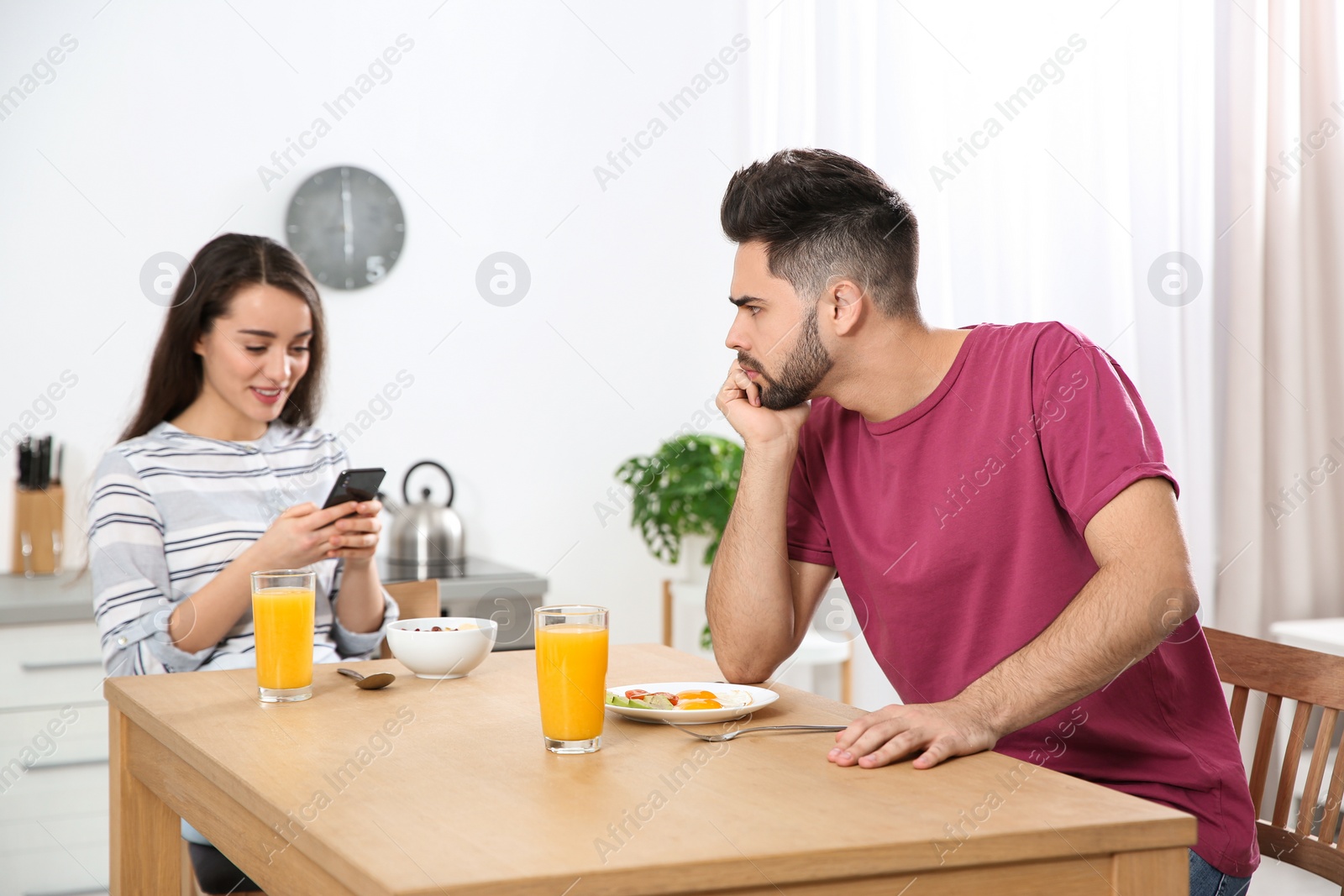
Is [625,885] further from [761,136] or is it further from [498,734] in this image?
[761,136]

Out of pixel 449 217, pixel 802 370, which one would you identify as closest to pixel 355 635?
pixel 802 370

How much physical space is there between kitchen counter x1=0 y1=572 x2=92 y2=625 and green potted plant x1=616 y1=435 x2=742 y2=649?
130cm

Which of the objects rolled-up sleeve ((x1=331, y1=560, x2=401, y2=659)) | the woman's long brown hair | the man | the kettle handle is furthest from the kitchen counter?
the man

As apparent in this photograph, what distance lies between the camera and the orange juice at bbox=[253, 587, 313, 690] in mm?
1416

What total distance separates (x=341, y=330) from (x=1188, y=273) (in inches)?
82.6

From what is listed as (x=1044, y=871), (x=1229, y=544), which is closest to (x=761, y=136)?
(x=1229, y=544)

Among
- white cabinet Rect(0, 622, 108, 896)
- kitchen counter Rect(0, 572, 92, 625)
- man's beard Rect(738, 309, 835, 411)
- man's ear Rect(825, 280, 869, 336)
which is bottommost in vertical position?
white cabinet Rect(0, 622, 108, 896)

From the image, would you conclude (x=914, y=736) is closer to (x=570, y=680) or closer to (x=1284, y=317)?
(x=570, y=680)

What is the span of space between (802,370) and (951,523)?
0.99 feet

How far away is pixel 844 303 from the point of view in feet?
5.51

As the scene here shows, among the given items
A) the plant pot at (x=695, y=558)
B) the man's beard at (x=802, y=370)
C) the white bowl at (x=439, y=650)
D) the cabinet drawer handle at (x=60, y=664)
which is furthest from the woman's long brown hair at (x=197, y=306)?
the plant pot at (x=695, y=558)

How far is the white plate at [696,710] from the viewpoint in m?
1.27

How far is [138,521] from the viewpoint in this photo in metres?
1.96

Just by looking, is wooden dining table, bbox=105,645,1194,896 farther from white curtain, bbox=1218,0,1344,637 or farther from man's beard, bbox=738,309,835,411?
white curtain, bbox=1218,0,1344,637
